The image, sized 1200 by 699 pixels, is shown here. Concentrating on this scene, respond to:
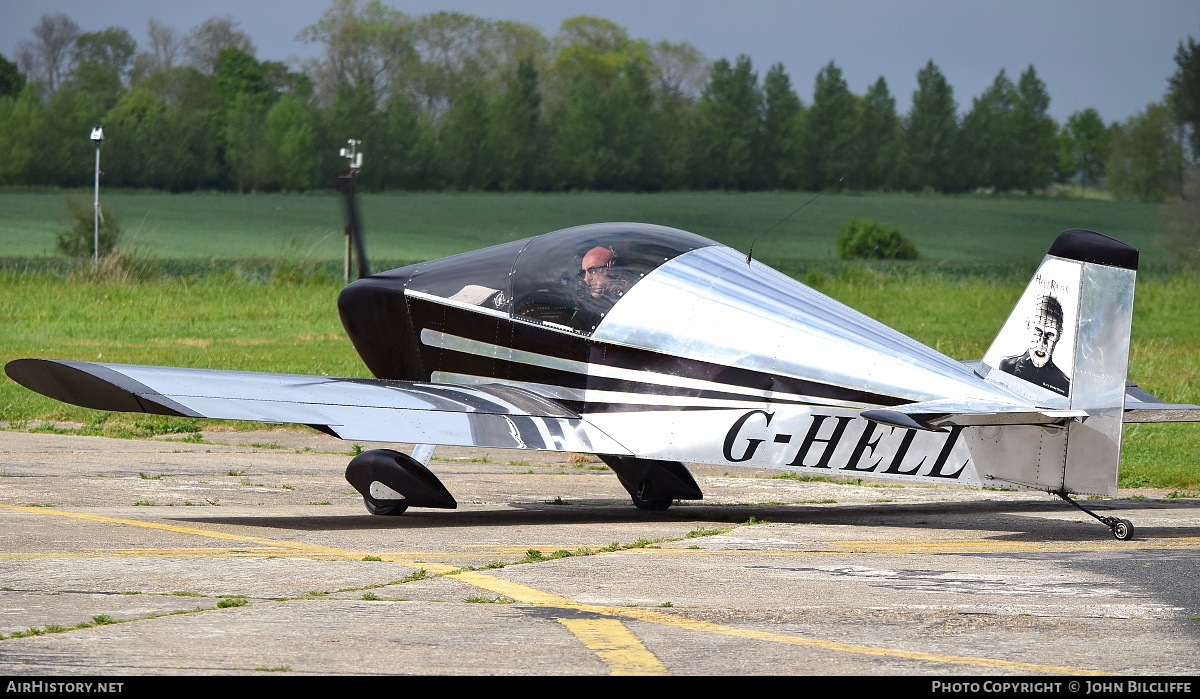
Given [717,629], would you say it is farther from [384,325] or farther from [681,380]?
[384,325]

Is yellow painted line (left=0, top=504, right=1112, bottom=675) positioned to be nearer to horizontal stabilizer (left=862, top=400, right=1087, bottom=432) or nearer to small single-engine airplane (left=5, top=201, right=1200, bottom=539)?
small single-engine airplane (left=5, top=201, right=1200, bottom=539)

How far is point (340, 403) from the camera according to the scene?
10.5m

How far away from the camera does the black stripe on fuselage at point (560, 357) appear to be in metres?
10.2

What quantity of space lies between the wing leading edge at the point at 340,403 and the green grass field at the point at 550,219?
58.4 m

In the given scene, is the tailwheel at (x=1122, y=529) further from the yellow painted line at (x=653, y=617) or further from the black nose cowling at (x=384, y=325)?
the black nose cowling at (x=384, y=325)

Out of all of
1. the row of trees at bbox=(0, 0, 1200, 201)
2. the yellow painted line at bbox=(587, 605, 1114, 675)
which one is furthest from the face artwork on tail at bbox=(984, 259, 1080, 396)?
the row of trees at bbox=(0, 0, 1200, 201)

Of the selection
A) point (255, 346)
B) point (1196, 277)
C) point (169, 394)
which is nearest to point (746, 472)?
point (169, 394)

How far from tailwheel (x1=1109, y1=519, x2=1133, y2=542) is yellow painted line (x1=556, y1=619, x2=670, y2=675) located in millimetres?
4747

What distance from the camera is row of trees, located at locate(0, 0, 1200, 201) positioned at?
78812 millimetres

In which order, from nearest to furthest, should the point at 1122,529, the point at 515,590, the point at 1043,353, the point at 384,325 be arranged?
the point at 515,590 → the point at 1043,353 → the point at 1122,529 → the point at 384,325

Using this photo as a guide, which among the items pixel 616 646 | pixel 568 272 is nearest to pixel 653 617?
pixel 616 646

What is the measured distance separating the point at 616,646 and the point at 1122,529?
5153 millimetres

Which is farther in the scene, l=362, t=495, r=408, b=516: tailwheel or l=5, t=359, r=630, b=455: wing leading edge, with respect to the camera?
l=362, t=495, r=408, b=516: tailwheel

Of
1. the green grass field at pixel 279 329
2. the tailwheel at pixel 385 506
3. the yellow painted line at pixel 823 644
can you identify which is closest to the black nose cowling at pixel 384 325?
the tailwheel at pixel 385 506
